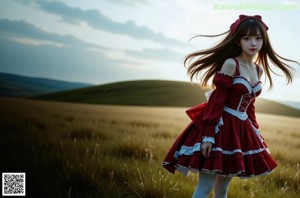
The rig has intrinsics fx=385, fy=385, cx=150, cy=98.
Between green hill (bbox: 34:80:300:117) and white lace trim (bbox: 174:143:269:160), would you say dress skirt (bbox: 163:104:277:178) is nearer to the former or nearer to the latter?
white lace trim (bbox: 174:143:269:160)

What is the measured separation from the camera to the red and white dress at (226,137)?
3523 mm

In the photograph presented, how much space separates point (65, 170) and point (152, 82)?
45540mm

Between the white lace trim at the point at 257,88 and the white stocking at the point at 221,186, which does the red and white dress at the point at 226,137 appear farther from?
the white stocking at the point at 221,186

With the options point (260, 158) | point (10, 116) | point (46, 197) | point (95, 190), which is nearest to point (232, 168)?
point (260, 158)

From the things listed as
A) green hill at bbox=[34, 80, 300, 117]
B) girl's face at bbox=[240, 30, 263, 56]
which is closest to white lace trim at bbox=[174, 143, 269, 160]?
girl's face at bbox=[240, 30, 263, 56]

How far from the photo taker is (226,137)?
361 cm

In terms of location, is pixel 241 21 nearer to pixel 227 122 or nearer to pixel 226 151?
pixel 227 122

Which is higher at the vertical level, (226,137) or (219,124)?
(219,124)

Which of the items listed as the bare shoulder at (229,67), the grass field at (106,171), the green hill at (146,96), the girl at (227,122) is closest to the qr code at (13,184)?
the grass field at (106,171)

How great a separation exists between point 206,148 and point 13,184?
8.33 feet

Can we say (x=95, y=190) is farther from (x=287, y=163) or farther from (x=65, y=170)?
(x=287, y=163)

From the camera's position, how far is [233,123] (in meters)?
3.66

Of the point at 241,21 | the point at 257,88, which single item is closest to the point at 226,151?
the point at 257,88

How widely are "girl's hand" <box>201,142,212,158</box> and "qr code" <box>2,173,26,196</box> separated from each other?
234 cm
